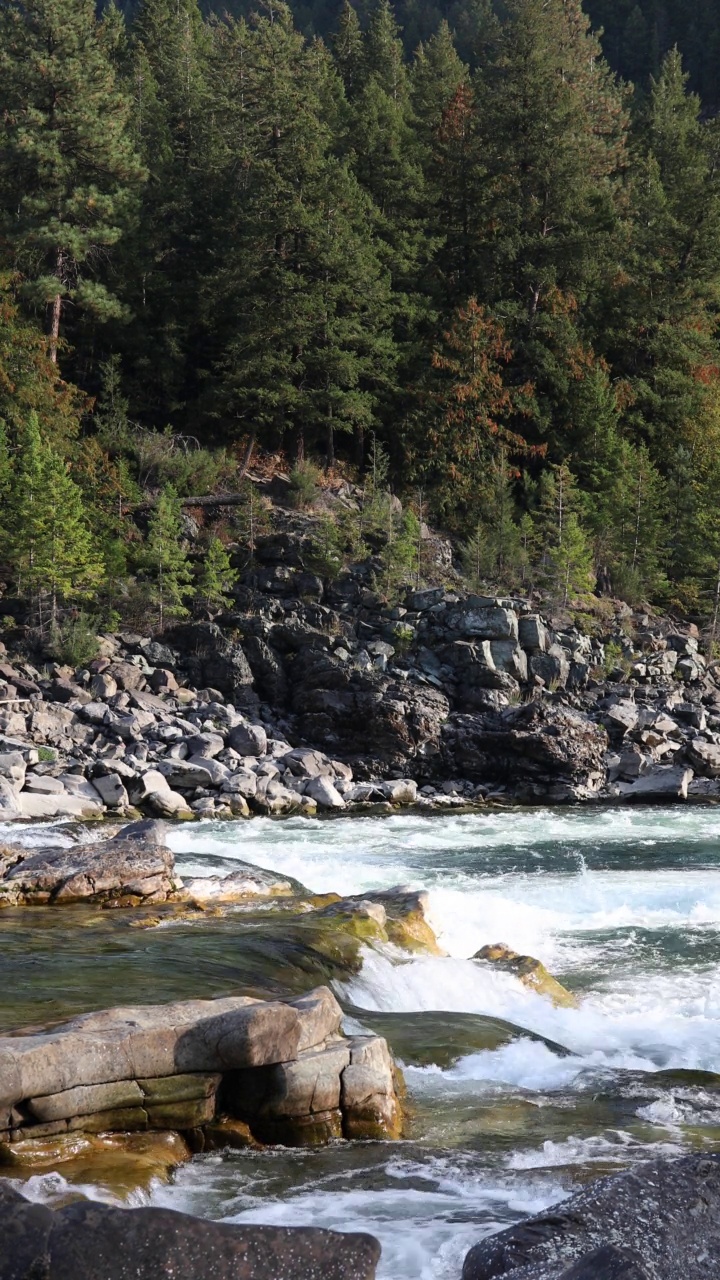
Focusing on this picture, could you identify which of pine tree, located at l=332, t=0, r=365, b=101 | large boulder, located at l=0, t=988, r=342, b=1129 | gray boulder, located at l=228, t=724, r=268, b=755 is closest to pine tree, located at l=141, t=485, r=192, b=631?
gray boulder, located at l=228, t=724, r=268, b=755

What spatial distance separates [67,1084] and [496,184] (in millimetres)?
45510

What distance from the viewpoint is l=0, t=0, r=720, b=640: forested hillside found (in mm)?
36281

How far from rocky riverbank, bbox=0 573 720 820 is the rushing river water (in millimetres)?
5409

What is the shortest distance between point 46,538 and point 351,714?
34.1ft

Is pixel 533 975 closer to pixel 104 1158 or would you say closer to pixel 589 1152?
pixel 589 1152

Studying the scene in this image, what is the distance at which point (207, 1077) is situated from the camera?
691cm

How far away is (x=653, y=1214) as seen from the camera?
15.9ft

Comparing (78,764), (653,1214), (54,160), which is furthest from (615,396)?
(653,1214)

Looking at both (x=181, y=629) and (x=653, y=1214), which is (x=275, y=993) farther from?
(x=181, y=629)

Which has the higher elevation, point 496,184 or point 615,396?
point 496,184

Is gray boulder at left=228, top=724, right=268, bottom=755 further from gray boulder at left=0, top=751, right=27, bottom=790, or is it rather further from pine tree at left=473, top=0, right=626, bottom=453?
pine tree at left=473, top=0, right=626, bottom=453

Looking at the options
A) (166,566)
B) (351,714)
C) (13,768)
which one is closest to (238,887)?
(13,768)

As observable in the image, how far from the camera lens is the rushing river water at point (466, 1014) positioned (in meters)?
6.14

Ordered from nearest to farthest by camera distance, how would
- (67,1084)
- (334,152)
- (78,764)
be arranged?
(67,1084) < (78,764) < (334,152)
